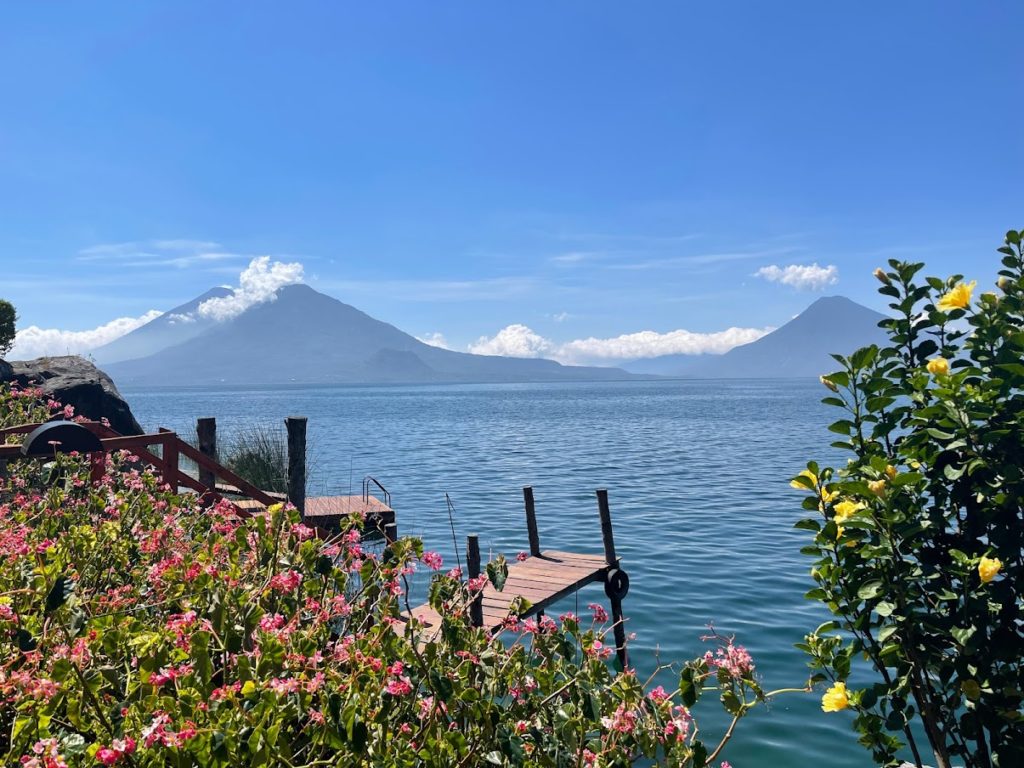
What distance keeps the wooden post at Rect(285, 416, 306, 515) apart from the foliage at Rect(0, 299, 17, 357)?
14510mm

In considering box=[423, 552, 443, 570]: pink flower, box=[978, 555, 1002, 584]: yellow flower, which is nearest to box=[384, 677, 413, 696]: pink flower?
box=[423, 552, 443, 570]: pink flower

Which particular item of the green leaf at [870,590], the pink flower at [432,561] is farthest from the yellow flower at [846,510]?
the pink flower at [432,561]

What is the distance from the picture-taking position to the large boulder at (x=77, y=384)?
18.9 meters

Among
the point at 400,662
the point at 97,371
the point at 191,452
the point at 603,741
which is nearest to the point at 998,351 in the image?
the point at 603,741

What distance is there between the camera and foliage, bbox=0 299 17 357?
22.4 metres

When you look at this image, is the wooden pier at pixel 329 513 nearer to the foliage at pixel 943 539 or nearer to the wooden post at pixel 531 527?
the wooden post at pixel 531 527

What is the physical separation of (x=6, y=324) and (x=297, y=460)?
15495 millimetres

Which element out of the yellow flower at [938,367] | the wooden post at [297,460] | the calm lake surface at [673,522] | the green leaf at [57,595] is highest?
the yellow flower at [938,367]

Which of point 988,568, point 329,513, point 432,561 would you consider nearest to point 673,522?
point 329,513

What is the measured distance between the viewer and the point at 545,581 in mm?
10375

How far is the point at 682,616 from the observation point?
11633 millimetres

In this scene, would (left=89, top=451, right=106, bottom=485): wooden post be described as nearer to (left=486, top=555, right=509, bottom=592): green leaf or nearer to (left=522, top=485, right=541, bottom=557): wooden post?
(left=486, top=555, right=509, bottom=592): green leaf

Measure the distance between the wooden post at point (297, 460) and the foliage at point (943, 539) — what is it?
11.6 meters

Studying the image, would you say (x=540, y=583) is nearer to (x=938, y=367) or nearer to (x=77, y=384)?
(x=938, y=367)
